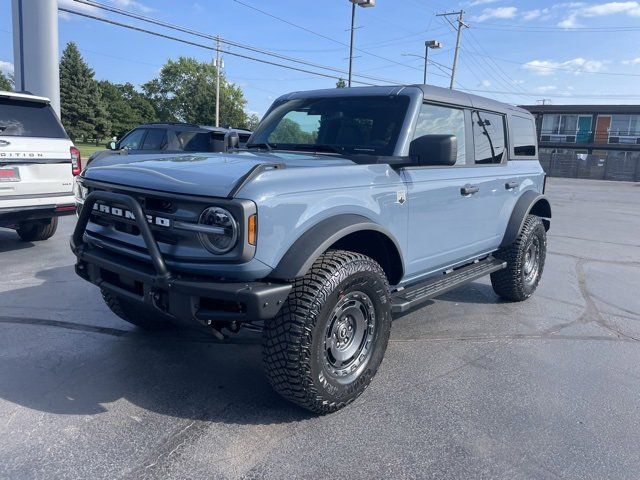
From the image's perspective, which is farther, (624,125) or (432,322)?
(624,125)

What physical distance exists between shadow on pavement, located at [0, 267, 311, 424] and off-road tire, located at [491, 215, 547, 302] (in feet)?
9.11

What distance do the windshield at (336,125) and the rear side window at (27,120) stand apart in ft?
12.0

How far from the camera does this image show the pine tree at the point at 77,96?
175ft

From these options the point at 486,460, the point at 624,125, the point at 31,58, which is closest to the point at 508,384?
the point at 486,460

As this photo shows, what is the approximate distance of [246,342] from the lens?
432 centimetres

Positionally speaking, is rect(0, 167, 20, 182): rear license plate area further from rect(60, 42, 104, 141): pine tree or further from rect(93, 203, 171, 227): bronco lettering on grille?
rect(60, 42, 104, 141): pine tree

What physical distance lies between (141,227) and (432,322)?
3.06 m

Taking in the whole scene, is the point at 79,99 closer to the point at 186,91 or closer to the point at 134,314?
the point at 186,91

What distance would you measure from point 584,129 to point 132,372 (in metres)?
54.7

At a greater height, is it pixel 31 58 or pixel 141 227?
pixel 31 58

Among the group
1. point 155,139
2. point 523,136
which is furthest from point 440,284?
point 155,139

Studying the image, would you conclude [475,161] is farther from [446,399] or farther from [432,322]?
[446,399]

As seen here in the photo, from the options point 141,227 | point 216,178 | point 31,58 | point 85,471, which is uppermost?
point 31,58

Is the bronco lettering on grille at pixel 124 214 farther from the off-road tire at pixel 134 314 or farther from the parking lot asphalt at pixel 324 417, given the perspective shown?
the parking lot asphalt at pixel 324 417
